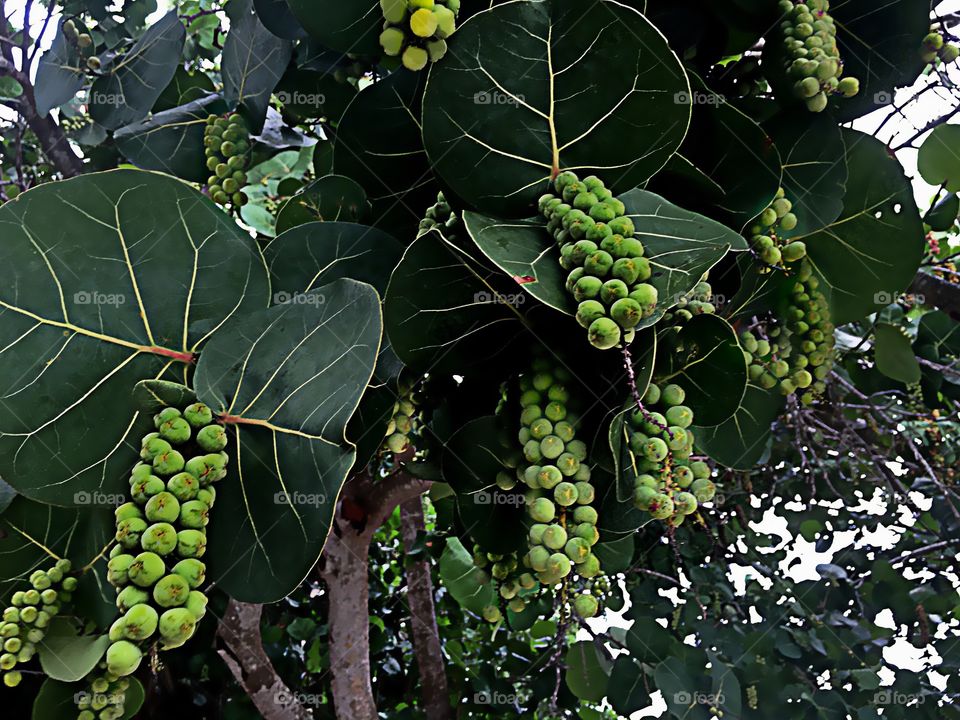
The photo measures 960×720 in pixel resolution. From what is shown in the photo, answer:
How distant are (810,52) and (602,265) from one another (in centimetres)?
42

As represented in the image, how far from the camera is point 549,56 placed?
554mm

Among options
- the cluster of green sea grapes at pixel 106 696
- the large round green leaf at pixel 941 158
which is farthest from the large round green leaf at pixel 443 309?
the large round green leaf at pixel 941 158

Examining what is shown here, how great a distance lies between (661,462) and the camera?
0.50 metres

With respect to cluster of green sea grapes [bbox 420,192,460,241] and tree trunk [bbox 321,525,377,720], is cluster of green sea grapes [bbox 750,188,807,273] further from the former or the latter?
tree trunk [bbox 321,525,377,720]

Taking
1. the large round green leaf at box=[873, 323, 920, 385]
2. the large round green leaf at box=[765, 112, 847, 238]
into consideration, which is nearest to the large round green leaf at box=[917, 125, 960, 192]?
the large round green leaf at box=[873, 323, 920, 385]

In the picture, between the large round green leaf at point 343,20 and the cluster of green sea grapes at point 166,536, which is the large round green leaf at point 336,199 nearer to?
the large round green leaf at point 343,20

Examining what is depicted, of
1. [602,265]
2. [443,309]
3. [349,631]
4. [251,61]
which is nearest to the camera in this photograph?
[602,265]

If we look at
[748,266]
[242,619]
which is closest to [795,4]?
[748,266]

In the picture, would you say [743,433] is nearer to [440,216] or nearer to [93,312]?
[440,216]

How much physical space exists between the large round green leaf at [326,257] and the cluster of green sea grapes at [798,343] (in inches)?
15.5


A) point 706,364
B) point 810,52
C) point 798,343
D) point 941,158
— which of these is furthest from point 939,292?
point 706,364

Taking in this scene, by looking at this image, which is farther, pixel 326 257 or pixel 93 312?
pixel 326 257

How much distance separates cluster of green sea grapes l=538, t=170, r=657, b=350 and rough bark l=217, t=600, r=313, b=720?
1271 mm

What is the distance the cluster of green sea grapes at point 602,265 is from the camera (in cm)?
44
